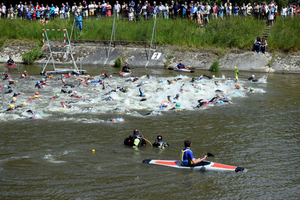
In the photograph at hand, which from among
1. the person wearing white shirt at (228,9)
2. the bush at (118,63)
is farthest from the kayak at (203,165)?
the person wearing white shirt at (228,9)

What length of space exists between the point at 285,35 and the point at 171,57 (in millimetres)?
9721

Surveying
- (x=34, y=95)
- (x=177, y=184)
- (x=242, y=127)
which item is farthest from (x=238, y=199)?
(x=34, y=95)

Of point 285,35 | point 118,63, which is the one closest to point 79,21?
point 118,63

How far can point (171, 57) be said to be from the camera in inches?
1156

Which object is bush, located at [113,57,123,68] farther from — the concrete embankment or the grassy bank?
the grassy bank

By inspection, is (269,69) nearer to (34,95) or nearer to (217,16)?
(217,16)

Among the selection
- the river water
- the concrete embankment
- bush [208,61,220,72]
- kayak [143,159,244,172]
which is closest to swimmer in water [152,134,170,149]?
the river water

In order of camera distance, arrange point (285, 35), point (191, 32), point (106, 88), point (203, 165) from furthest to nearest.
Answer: point (191, 32), point (285, 35), point (106, 88), point (203, 165)

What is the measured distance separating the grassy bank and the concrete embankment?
0.90 m

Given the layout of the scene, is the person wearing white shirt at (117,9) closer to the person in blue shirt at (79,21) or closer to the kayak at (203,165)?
the person in blue shirt at (79,21)

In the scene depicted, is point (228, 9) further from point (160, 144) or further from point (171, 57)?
point (160, 144)

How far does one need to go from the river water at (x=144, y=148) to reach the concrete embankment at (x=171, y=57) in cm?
930

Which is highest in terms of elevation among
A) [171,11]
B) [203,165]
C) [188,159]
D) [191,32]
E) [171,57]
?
[171,11]

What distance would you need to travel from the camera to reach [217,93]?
18828 mm
